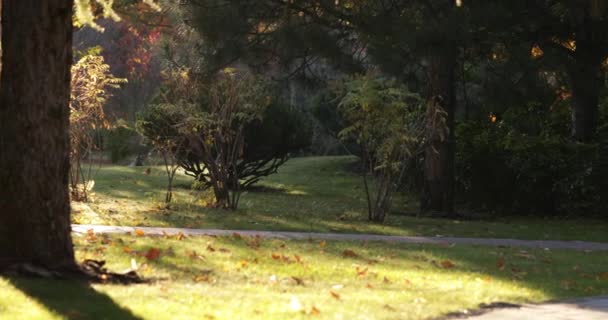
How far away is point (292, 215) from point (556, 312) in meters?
9.75

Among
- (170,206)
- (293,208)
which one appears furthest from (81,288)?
(293,208)

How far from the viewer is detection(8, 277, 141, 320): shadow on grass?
7094mm

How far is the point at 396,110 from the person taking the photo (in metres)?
16.9

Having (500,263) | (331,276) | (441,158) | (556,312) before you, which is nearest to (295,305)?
(331,276)

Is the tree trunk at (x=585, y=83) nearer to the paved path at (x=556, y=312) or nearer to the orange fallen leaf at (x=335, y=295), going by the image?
the paved path at (x=556, y=312)

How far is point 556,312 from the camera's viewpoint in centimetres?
836

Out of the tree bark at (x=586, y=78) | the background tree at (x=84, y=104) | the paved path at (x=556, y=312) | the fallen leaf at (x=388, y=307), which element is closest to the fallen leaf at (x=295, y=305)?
the fallen leaf at (x=388, y=307)

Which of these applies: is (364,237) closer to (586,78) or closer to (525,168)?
(586,78)

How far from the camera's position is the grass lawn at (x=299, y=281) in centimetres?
750

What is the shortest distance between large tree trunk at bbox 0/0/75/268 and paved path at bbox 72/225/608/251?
145 inches

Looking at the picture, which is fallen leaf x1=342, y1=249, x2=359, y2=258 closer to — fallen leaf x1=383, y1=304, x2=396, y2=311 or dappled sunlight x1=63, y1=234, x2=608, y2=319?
dappled sunlight x1=63, y1=234, x2=608, y2=319

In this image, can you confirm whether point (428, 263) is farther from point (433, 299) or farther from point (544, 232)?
point (544, 232)

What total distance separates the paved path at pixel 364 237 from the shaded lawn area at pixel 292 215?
0.81 m

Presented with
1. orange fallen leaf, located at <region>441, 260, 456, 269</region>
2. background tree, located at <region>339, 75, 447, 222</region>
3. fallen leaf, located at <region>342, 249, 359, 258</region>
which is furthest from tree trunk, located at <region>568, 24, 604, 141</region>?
fallen leaf, located at <region>342, 249, 359, 258</region>
